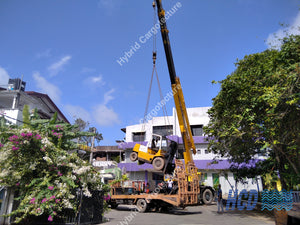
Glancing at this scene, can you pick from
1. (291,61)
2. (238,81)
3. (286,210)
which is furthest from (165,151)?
(286,210)

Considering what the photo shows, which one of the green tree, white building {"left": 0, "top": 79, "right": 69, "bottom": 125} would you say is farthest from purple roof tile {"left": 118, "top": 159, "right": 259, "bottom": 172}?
the green tree

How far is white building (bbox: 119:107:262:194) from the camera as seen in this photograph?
28406mm

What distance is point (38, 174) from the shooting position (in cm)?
848

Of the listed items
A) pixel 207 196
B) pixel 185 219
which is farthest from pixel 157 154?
pixel 207 196

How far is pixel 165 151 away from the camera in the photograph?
48.6 feet

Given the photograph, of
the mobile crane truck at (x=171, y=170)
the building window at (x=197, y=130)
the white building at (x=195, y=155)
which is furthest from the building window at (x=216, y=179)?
the mobile crane truck at (x=171, y=170)

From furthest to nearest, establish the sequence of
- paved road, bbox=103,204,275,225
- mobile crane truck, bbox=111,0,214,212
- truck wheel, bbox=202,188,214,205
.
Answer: truck wheel, bbox=202,188,214,205 < mobile crane truck, bbox=111,0,214,212 < paved road, bbox=103,204,275,225

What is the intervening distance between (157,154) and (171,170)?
165 cm

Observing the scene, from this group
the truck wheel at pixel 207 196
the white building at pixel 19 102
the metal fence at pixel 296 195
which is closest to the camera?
the metal fence at pixel 296 195

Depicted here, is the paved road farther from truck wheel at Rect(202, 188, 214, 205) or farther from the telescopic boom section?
the telescopic boom section

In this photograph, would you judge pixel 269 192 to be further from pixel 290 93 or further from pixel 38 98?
pixel 38 98

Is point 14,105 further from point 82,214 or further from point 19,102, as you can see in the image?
point 82,214

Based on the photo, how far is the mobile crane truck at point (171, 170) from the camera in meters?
12.5

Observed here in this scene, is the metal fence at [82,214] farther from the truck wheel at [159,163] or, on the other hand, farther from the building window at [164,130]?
the building window at [164,130]
